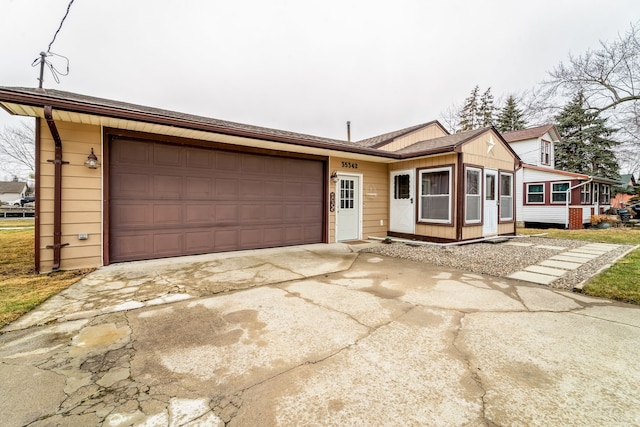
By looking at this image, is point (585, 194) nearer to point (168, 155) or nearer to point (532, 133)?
point (532, 133)

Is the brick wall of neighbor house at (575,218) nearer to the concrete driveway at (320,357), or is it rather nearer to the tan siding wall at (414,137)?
the tan siding wall at (414,137)

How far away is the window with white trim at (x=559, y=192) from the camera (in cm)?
1230

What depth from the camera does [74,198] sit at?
15.1 ft

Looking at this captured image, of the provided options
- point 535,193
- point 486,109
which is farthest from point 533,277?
point 486,109

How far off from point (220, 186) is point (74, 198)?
96.1 inches

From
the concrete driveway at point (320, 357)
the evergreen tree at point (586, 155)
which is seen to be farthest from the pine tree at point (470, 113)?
the concrete driveway at point (320, 357)

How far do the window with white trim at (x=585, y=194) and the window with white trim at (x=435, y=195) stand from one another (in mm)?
9938

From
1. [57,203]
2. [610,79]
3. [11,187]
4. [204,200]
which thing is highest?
A: [610,79]

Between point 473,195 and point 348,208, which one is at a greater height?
point 473,195

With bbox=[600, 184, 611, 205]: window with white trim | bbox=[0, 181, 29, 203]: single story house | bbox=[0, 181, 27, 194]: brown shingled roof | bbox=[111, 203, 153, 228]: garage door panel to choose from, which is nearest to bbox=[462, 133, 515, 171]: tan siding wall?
bbox=[111, 203, 153, 228]: garage door panel

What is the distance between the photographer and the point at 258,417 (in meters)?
1.43

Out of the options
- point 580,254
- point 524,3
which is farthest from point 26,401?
point 524,3

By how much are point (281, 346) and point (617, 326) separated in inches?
124

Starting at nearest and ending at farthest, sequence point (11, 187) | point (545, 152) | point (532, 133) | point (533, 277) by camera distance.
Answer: point (533, 277), point (532, 133), point (545, 152), point (11, 187)
